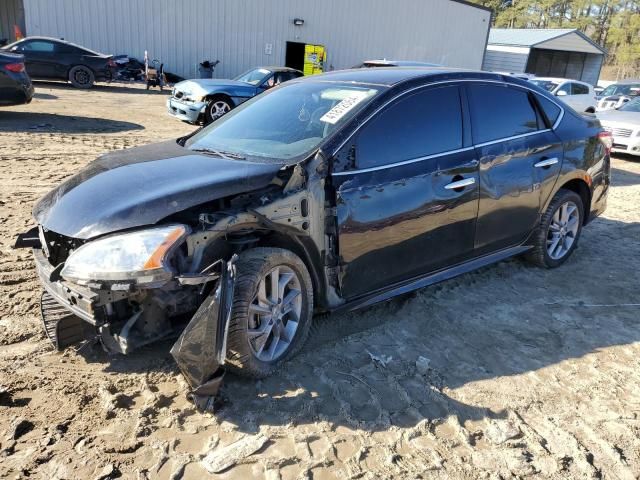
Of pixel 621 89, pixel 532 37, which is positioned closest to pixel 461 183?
pixel 621 89

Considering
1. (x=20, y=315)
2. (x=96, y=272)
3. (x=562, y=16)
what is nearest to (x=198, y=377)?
(x=96, y=272)

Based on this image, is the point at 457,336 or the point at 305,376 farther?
the point at 457,336

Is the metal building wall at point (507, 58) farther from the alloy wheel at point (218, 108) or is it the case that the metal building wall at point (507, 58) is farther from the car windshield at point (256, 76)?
the alloy wheel at point (218, 108)

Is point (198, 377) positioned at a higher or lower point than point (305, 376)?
higher

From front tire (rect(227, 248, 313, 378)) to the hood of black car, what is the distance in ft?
1.38

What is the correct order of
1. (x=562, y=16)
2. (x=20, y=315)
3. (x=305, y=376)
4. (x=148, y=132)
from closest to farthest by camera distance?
(x=305, y=376) < (x=20, y=315) < (x=148, y=132) < (x=562, y=16)

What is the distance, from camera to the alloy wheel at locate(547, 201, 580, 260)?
16.0 feet

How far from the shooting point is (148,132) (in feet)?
35.9

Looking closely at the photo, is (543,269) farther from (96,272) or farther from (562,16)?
(562,16)

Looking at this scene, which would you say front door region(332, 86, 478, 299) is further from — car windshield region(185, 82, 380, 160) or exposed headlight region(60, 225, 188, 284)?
exposed headlight region(60, 225, 188, 284)

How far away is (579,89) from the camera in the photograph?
1706cm

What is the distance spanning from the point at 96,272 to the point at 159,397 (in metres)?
0.79

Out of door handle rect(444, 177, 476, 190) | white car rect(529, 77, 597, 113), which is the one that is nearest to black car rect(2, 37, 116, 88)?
white car rect(529, 77, 597, 113)

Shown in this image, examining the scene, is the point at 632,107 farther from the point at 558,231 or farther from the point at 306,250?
the point at 306,250
